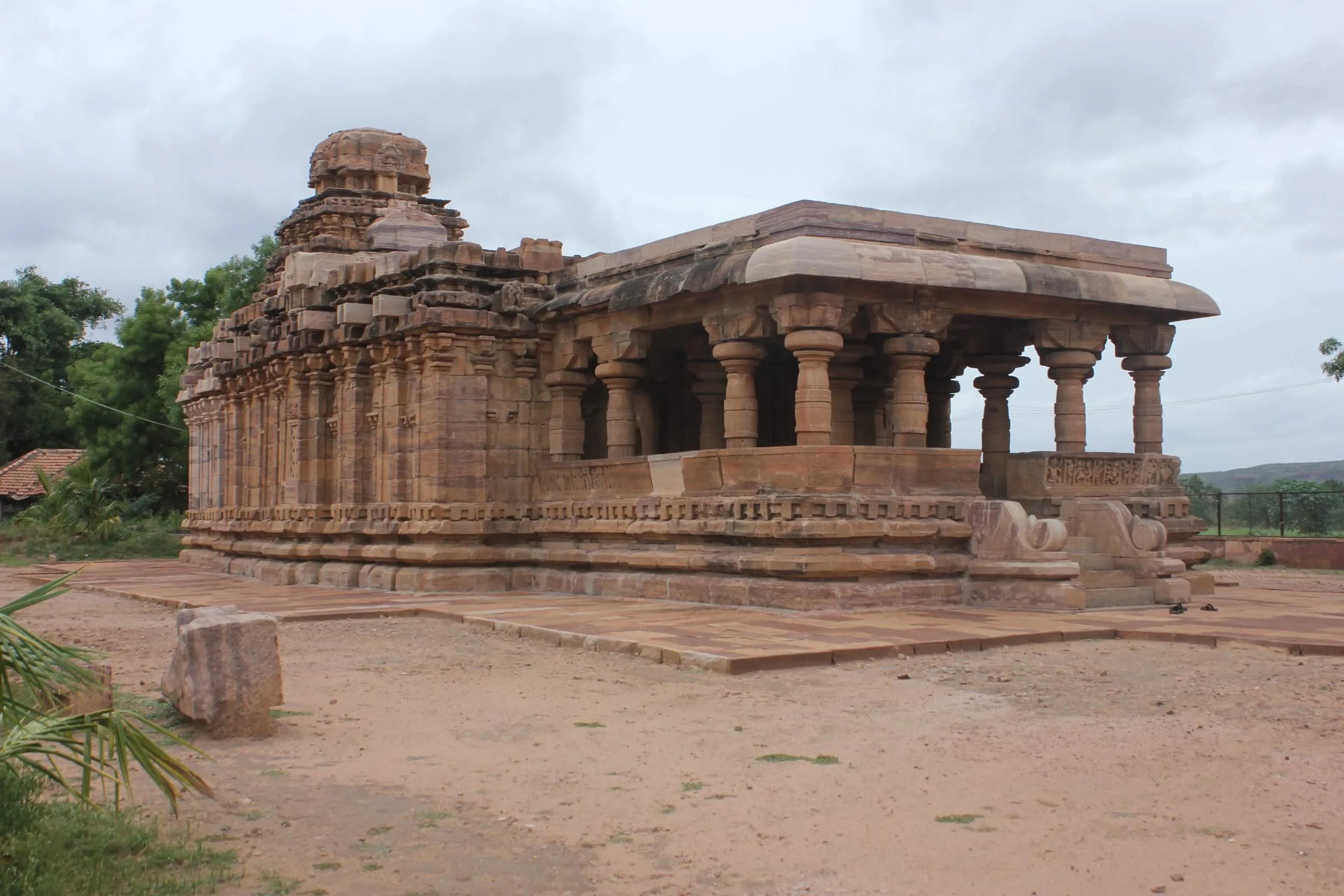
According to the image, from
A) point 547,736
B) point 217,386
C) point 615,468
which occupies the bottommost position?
A: point 547,736

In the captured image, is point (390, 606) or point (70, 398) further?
point (70, 398)

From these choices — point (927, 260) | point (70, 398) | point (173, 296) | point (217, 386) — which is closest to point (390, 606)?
point (927, 260)

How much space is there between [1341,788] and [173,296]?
3522 cm

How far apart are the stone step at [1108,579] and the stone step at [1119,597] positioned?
4.0 inches

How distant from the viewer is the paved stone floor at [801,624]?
26.7 ft

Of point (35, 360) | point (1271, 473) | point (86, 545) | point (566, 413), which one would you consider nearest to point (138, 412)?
point (86, 545)

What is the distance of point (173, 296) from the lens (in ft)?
116

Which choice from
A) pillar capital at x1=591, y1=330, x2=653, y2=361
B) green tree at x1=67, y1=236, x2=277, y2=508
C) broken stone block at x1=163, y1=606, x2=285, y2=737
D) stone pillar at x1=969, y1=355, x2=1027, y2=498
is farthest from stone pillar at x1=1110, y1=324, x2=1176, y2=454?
green tree at x1=67, y1=236, x2=277, y2=508

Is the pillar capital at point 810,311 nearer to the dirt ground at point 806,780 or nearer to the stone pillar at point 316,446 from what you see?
the dirt ground at point 806,780

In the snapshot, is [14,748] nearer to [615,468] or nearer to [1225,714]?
[1225,714]

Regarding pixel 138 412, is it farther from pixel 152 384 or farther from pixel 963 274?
pixel 963 274

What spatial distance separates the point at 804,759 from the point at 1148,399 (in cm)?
934

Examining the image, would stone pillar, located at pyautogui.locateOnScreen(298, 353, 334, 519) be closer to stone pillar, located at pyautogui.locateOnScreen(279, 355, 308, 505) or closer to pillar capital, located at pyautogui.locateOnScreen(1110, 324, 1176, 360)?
stone pillar, located at pyautogui.locateOnScreen(279, 355, 308, 505)

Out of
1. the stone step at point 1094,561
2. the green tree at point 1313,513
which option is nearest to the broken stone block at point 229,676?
the stone step at point 1094,561
